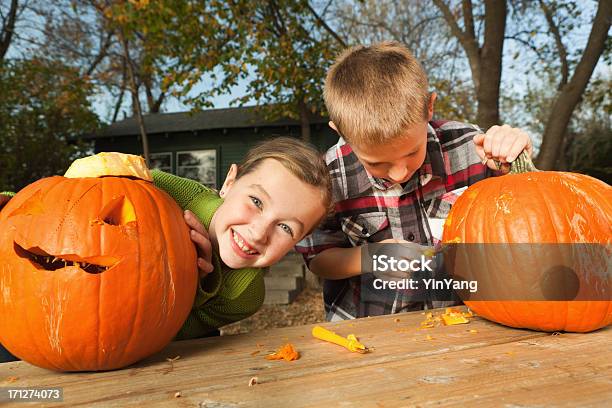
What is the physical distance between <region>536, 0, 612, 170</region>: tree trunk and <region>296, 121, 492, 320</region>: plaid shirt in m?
3.94

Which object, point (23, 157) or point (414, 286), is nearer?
point (414, 286)

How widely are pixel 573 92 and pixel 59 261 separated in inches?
232

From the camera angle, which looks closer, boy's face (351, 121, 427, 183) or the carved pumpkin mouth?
the carved pumpkin mouth

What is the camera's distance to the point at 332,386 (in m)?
0.88

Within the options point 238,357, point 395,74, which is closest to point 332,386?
point 238,357

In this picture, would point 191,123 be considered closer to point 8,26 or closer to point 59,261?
point 8,26

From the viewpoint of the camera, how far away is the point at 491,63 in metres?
5.37

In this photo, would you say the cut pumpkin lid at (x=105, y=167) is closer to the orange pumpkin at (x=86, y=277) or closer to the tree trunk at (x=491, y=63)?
the orange pumpkin at (x=86, y=277)

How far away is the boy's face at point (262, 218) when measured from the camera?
1.43 metres

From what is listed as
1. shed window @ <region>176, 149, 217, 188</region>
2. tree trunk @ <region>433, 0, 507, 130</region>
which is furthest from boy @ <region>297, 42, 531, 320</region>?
shed window @ <region>176, 149, 217, 188</region>

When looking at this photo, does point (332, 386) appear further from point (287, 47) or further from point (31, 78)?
point (31, 78)

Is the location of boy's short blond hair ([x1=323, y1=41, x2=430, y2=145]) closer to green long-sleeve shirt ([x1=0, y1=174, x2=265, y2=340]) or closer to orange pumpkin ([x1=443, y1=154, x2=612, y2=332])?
orange pumpkin ([x1=443, y1=154, x2=612, y2=332])

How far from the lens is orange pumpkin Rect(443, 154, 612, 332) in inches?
47.4

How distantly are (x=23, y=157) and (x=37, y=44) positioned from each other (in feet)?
15.1
